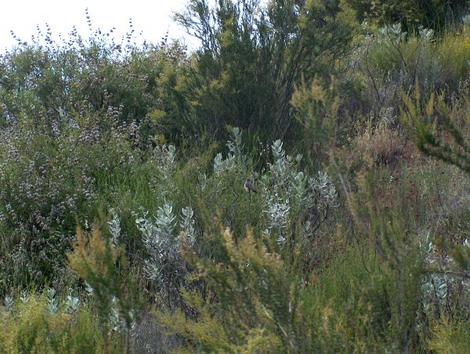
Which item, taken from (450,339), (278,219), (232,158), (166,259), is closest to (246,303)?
(450,339)

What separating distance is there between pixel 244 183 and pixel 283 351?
2.95 m

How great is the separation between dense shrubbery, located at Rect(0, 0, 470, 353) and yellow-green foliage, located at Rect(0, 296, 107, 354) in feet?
0.04

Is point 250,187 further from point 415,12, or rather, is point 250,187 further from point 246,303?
point 415,12

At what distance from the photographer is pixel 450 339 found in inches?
125

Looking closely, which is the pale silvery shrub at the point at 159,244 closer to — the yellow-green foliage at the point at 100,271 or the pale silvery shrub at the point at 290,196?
the pale silvery shrub at the point at 290,196

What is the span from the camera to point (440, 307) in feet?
11.9

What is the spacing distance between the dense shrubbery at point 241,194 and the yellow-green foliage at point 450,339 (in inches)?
0.6

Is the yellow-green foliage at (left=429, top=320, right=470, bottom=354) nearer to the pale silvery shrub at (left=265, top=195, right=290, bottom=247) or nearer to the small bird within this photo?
the pale silvery shrub at (left=265, top=195, right=290, bottom=247)

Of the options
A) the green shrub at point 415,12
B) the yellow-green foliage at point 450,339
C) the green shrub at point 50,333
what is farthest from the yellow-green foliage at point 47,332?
the green shrub at point 415,12

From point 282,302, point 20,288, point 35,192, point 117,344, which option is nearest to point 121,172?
point 35,192

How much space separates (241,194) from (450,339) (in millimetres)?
2333

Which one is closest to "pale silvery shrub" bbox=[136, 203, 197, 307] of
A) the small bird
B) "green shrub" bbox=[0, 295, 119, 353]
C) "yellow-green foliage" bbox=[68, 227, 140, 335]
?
"green shrub" bbox=[0, 295, 119, 353]

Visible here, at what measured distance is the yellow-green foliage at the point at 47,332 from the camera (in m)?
3.34

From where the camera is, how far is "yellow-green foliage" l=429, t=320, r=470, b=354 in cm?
304
